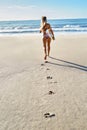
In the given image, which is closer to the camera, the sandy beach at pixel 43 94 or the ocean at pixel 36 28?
the sandy beach at pixel 43 94

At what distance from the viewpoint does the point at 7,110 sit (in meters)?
4.87

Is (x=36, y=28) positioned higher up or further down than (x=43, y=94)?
further down

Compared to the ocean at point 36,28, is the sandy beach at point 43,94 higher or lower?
higher

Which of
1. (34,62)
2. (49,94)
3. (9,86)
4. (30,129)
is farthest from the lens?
(34,62)

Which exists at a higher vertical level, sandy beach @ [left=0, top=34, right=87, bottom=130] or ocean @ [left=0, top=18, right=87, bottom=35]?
sandy beach @ [left=0, top=34, right=87, bottom=130]

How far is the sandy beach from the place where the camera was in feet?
14.2

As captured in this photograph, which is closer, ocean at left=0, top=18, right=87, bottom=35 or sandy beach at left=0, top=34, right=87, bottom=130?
sandy beach at left=0, top=34, right=87, bottom=130

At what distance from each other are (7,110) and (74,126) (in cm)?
133

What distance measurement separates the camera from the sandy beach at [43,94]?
4.33 metres

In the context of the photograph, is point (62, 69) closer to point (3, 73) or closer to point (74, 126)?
point (3, 73)

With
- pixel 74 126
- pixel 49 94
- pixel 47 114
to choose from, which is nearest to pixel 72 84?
pixel 49 94

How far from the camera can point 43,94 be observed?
5738 millimetres

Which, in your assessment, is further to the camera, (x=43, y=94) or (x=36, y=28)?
(x=36, y=28)

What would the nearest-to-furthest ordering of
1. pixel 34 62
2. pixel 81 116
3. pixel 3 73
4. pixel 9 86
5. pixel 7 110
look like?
1. pixel 81 116
2. pixel 7 110
3. pixel 9 86
4. pixel 3 73
5. pixel 34 62
